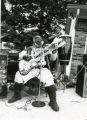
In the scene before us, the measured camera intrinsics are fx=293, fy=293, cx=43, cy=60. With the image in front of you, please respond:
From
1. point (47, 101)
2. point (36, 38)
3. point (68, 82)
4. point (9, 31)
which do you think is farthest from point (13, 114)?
point (9, 31)

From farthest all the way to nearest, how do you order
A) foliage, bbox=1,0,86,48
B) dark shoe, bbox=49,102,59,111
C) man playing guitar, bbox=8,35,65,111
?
foliage, bbox=1,0,86,48 → man playing guitar, bbox=8,35,65,111 → dark shoe, bbox=49,102,59,111

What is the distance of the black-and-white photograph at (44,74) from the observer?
→ 513cm

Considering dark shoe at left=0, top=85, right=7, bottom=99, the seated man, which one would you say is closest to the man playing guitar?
the seated man

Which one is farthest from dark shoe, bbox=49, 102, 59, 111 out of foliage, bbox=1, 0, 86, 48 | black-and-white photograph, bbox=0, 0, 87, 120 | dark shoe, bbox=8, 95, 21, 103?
foliage, bbox=1, 0, 86, 48

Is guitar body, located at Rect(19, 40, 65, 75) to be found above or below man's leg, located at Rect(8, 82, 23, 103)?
above

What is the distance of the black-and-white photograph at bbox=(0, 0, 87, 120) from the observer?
5.13 metres

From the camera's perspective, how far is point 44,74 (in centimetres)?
546

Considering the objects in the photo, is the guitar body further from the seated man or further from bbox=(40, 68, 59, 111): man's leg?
bbox=(40, 68, 59, 111): man's leg

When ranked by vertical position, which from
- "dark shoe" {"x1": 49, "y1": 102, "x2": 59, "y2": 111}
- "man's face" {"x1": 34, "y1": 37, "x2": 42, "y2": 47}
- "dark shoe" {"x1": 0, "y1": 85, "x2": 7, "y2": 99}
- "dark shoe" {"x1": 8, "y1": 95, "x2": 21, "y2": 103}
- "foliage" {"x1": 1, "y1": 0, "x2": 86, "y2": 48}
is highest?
"foliage" {"x1": 1, "y1": 0, "x2": 86, "y2": 48}

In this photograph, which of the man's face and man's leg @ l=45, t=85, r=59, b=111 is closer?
man's leg @ l=45, t=85, r=59, b=111

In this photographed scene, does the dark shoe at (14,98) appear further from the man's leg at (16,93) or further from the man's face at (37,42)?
the man's face at (37,42)

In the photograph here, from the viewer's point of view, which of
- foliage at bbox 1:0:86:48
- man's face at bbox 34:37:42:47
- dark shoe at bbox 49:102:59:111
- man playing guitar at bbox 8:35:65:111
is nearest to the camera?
dark shoe at bbox 49:102:59:111

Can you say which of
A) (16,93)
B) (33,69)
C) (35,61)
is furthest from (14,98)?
(35,61)

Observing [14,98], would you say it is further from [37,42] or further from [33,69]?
[37,42]
